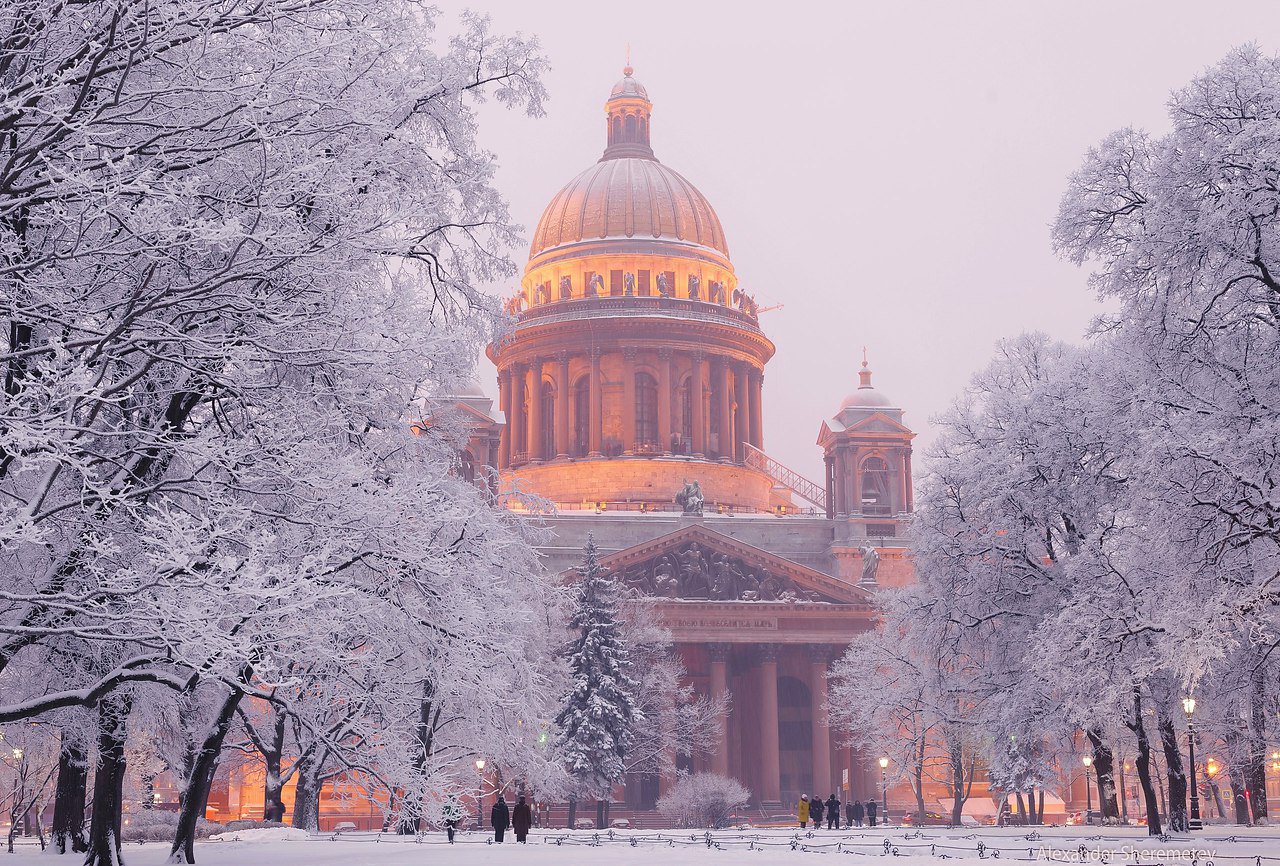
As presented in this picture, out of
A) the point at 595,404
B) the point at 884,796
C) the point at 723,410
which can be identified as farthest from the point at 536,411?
the point at 884,796

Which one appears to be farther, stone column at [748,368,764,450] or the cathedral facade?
stone column at [748,368,764,450]

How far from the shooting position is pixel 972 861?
22156 millimetres

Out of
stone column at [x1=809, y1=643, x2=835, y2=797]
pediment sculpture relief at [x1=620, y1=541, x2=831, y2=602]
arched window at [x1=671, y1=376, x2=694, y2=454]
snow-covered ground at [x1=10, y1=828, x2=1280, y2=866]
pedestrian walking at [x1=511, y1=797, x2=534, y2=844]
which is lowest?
snow-covered ground at [x1=10, y1=828, x2=1280, y2=866]

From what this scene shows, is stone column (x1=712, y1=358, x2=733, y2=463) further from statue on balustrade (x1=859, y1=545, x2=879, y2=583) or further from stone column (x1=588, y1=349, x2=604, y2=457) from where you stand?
statue on balustrade (x1=859, y1=545, x2=879, y2=583)

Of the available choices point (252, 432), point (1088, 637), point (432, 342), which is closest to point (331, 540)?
point (252, 432)

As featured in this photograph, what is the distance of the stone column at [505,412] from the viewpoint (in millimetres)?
91812

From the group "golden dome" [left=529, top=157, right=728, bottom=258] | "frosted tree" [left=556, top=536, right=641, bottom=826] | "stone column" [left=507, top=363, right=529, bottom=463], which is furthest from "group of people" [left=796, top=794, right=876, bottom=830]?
"golden dome" [left=529, top=157, right=728, bottom=258]

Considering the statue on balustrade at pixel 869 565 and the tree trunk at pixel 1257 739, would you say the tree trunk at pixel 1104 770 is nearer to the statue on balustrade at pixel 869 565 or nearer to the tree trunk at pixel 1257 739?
the tree trunk at pixel 1257 739

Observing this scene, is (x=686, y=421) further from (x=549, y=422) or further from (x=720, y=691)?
(x=720, y=691)

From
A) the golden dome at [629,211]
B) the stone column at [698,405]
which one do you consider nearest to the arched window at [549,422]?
the stone column at [698,405]

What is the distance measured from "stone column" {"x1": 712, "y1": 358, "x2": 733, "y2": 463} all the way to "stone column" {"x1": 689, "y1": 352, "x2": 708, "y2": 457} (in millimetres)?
1214

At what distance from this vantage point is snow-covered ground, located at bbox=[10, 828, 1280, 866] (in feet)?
72.3

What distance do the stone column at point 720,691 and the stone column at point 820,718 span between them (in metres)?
4.07

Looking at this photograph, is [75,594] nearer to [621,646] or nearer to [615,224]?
[621,646]
